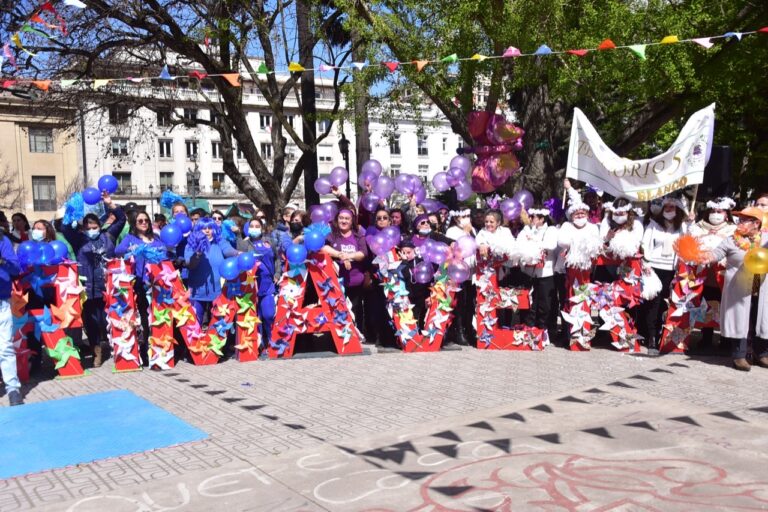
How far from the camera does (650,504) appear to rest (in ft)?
12.8

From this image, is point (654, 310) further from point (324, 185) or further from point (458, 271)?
point (324, 185)

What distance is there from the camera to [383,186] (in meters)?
9.39

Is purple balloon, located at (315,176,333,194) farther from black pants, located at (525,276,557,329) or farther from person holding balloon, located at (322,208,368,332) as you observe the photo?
black pants, located at (525,276,557,329)

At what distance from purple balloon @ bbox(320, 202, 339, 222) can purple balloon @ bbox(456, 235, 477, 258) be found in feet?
5.64

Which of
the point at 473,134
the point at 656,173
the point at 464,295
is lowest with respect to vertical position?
the point at 464,295

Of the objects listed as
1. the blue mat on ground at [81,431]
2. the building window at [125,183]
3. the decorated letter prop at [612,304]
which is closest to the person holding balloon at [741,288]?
the decorated letter prop at [612,304]

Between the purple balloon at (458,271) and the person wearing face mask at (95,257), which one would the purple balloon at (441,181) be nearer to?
the purple balloon at (458,271)

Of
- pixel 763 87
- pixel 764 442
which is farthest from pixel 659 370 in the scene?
pixel 763 87

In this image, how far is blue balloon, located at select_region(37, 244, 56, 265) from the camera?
286 inches

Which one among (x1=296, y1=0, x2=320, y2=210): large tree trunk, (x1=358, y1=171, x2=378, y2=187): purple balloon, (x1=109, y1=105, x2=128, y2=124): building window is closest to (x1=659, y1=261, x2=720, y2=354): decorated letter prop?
(x1=358, y1=171, x2=378, y2=187): purple balloon

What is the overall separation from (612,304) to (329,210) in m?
3.62

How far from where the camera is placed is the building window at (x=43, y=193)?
1868 inches

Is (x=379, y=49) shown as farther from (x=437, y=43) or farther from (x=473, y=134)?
(x=473, y=134)

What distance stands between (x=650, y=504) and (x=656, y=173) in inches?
203
